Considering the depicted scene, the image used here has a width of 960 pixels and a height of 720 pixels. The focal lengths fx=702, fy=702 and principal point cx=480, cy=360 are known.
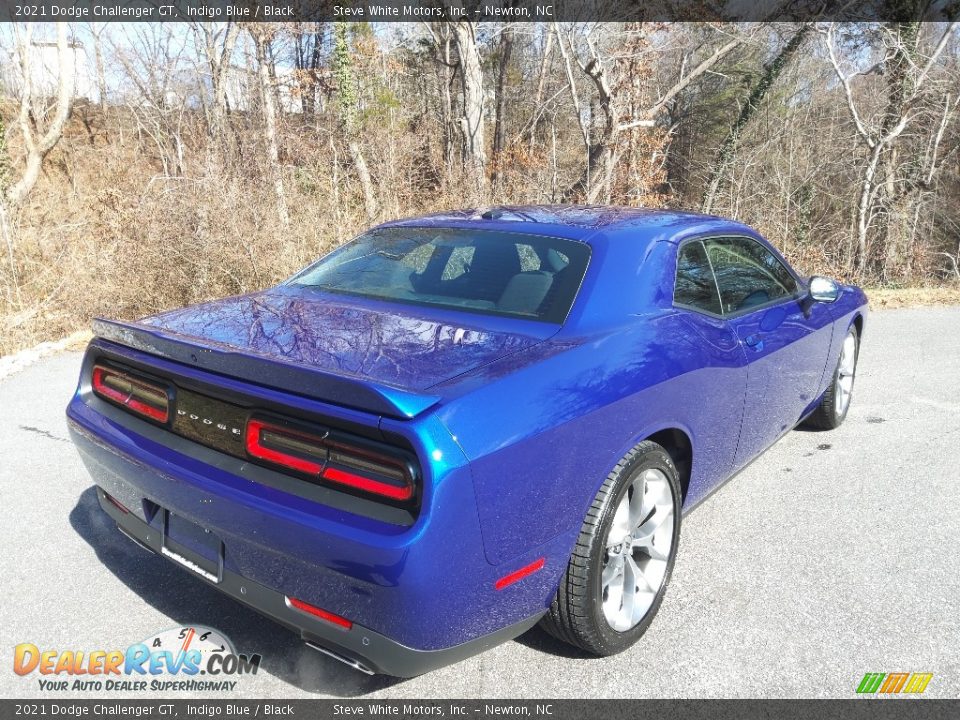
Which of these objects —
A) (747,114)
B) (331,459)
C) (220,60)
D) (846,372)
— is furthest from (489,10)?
(331,459)

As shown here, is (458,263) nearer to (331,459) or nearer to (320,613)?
(331,459)

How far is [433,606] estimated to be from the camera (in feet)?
5.86

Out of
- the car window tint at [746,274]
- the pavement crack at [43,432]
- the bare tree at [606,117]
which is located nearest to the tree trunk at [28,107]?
the bare tree at [606,117]

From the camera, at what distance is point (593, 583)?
7.30 ft

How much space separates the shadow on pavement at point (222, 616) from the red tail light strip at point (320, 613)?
0.45m

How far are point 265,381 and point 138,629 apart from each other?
4.00 feet

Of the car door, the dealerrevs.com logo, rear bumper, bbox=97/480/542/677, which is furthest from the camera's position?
the car door

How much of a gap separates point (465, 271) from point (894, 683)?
214 cm

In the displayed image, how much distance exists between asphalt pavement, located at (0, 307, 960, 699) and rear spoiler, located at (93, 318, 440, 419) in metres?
1.01

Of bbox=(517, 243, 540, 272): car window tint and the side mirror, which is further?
the side mirror

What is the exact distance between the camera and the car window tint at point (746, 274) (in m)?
3.31

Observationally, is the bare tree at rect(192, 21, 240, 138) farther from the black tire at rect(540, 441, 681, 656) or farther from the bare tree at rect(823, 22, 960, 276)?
the black tire at rect(540, 441, 681, 656)

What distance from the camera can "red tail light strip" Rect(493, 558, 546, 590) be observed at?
1.94 meters

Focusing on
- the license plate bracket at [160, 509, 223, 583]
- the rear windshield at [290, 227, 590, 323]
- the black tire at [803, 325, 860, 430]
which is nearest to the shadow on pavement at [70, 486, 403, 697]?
→ the license plate bracket at [160, 509, 223, 583]
